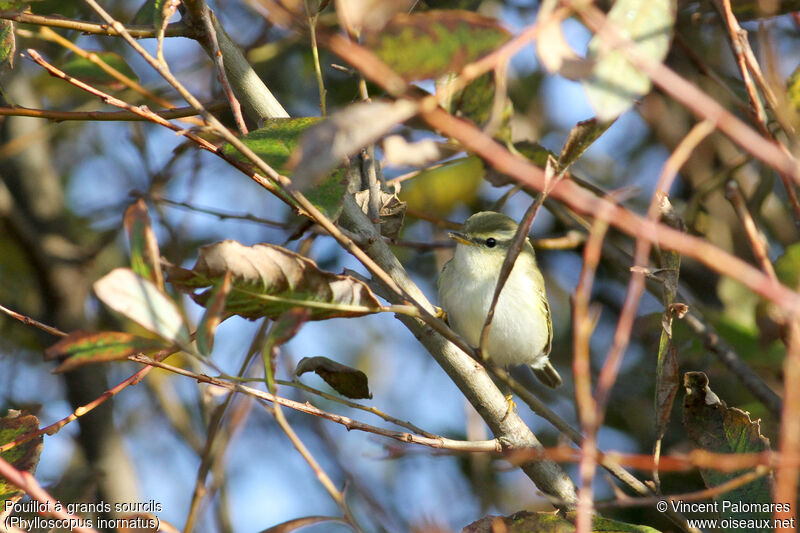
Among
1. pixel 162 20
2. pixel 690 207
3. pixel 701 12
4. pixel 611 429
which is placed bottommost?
pixel 611 429

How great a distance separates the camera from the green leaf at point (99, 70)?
1.89 m

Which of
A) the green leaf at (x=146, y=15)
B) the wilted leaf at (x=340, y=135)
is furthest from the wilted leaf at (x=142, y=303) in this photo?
the green leaf at (x=146, y=15)

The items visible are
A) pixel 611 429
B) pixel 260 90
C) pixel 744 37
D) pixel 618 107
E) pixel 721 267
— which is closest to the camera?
pixel 721 267

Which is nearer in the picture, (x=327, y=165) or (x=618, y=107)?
(x=327, y=165)

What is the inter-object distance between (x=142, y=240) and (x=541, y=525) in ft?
3.13

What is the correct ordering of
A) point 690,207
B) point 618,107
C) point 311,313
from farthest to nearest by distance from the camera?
point 690,207, point 311,313, point 618,107

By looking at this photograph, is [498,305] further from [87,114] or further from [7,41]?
[7,41]

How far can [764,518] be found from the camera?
1510 mm

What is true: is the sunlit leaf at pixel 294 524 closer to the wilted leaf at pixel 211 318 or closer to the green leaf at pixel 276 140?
the wilted leaf at pixel 211 318

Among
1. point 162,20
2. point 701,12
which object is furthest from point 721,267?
point 701,12

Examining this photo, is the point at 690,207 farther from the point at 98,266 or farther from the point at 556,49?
the point at 98,266

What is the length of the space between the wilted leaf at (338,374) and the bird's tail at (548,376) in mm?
1973

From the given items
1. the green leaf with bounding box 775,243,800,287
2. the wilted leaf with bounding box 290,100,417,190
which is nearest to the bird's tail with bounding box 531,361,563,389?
the green leaf with bounding box 775,243,800,287

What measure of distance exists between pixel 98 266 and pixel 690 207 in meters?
2.59
